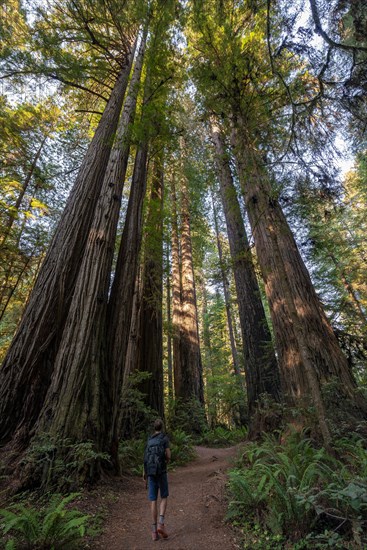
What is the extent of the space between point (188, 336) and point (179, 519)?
703 centimetres

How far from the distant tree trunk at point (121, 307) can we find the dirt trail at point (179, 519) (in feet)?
2.84

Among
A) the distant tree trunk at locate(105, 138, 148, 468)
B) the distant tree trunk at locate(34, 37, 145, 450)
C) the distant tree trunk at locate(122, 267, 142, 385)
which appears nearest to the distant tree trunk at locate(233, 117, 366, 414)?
the distant tree trunk at locate(105, 138, 148, 468)

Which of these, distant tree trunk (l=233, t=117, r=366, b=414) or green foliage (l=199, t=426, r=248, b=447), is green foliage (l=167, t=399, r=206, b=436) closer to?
green foliage (l=199, t=426, r=248, b=447)

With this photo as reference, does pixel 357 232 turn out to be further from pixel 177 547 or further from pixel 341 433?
pixel 177 547

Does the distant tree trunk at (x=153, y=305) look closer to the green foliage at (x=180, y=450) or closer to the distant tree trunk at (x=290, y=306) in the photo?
the green foliage at (x=180, y=450)

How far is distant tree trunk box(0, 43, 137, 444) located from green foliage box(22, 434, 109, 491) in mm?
556

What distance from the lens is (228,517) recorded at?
9.10 feet

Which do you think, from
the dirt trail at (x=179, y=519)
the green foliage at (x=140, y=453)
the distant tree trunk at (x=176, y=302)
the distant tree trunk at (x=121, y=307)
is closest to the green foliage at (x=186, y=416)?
the distant tree trunk at (x=176, y=302)

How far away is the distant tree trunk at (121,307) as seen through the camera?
4328mm

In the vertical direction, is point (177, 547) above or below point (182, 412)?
below

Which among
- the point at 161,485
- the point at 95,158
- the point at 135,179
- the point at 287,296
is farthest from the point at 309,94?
the point at 161,485

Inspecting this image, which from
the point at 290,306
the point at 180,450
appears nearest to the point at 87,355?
the point at 290,306

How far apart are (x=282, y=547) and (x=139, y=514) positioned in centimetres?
199

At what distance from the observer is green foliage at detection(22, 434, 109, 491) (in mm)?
3305
